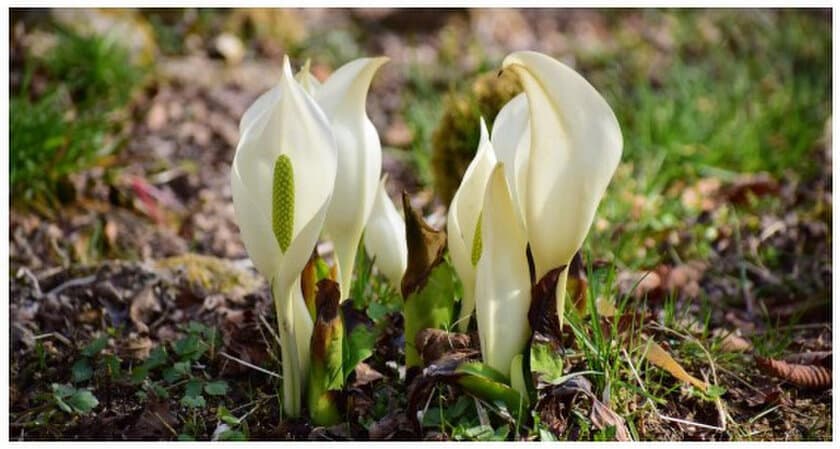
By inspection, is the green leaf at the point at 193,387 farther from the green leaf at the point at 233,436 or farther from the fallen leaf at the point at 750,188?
the fallen leaf at the point at 750,188

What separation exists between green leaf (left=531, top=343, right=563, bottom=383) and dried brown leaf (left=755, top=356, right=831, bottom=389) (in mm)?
785

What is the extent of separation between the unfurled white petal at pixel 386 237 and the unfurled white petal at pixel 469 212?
8.2 inches

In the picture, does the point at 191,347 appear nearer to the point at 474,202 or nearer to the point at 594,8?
the point at 474,202

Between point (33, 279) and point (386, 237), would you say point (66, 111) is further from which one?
point (386, 237)

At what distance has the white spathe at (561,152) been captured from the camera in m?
2.13

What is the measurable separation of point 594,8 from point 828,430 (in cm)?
470

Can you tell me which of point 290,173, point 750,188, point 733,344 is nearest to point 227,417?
point 290,173

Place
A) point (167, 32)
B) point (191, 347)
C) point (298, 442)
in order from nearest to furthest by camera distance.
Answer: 1. point (298, 442)
2. point (191, 347)
3. point (167, 32)

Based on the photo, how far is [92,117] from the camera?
4.58 meters

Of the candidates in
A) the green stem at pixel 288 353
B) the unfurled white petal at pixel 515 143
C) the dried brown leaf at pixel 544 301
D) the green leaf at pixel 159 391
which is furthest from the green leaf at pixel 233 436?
the unfurled white petal at pixel 515 143

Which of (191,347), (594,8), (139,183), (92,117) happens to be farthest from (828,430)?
(594,8)

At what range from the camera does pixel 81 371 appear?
289 cm

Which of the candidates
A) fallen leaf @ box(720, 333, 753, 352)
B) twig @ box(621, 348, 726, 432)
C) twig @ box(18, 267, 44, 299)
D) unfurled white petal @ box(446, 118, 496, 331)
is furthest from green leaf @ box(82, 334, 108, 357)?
fallen leaf @ box(720, 333, 753, 352)

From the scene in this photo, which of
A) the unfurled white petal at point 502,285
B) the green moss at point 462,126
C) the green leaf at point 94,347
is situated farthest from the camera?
the green moss at point 462,126
